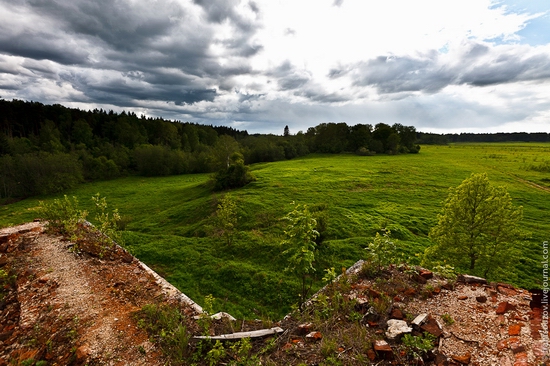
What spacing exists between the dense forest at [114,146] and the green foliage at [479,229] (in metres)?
50.8

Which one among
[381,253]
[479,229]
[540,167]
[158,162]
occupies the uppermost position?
[540,167]

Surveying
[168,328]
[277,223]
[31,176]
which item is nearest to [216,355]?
[168,328]

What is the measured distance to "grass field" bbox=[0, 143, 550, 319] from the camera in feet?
59.4

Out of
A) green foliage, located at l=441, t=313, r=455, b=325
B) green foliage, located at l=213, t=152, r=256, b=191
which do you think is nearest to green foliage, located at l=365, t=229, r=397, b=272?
green foliage, located at l=441, t=313, r=455, b=325

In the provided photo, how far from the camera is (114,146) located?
335 feet

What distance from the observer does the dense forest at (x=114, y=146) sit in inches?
2451

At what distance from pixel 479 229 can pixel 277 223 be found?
17867mm

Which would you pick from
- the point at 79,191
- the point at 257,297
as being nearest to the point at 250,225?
the point at 257,297

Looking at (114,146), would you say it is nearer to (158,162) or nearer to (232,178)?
(158,162)

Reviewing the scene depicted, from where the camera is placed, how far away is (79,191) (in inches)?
2415

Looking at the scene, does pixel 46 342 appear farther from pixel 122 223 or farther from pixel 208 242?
pixel 122 223

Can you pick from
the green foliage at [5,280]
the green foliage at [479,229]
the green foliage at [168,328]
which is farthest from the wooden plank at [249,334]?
the green foliage at [479,229]

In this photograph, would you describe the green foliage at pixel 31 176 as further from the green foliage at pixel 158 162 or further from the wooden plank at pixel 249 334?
the wooden plank at pixel 249 334

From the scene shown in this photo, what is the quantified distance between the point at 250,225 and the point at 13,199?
63755 mm
